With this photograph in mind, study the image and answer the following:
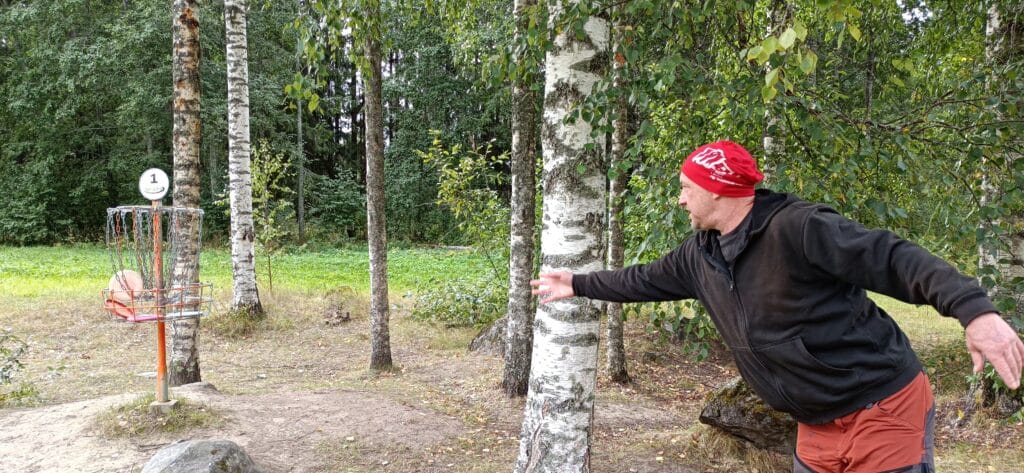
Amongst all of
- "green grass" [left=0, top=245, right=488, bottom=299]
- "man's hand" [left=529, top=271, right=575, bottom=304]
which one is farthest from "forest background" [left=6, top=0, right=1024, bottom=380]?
"green grass" [left=0, top=245, right=488, bottom=299]

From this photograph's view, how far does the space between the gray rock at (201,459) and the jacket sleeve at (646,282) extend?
278 cm

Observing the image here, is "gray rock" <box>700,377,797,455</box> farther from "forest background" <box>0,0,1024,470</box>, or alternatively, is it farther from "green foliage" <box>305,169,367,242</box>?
"green foliage" <box>305,169,367,242</box>

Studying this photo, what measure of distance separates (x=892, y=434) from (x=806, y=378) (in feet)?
1.03

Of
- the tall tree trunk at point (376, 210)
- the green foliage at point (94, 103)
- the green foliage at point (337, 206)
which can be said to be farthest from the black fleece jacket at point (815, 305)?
the green foliage at point (337, 206)

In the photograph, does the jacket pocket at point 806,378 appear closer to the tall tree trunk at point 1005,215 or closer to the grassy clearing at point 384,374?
the tall tree trunk at point 1005,215

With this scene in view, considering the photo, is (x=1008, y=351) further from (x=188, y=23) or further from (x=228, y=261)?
(x=228, y=261)

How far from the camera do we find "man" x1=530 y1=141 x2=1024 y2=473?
76.3 inches

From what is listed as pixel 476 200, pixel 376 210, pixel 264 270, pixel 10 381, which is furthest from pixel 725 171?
pixel 264 270

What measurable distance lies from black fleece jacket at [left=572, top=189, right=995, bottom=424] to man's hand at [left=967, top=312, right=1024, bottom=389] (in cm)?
15

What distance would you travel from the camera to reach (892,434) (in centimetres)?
207

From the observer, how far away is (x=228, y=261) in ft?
69.1

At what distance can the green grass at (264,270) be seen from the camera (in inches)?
531

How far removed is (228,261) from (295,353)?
1299cm

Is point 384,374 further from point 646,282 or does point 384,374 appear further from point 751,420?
point 646,282
